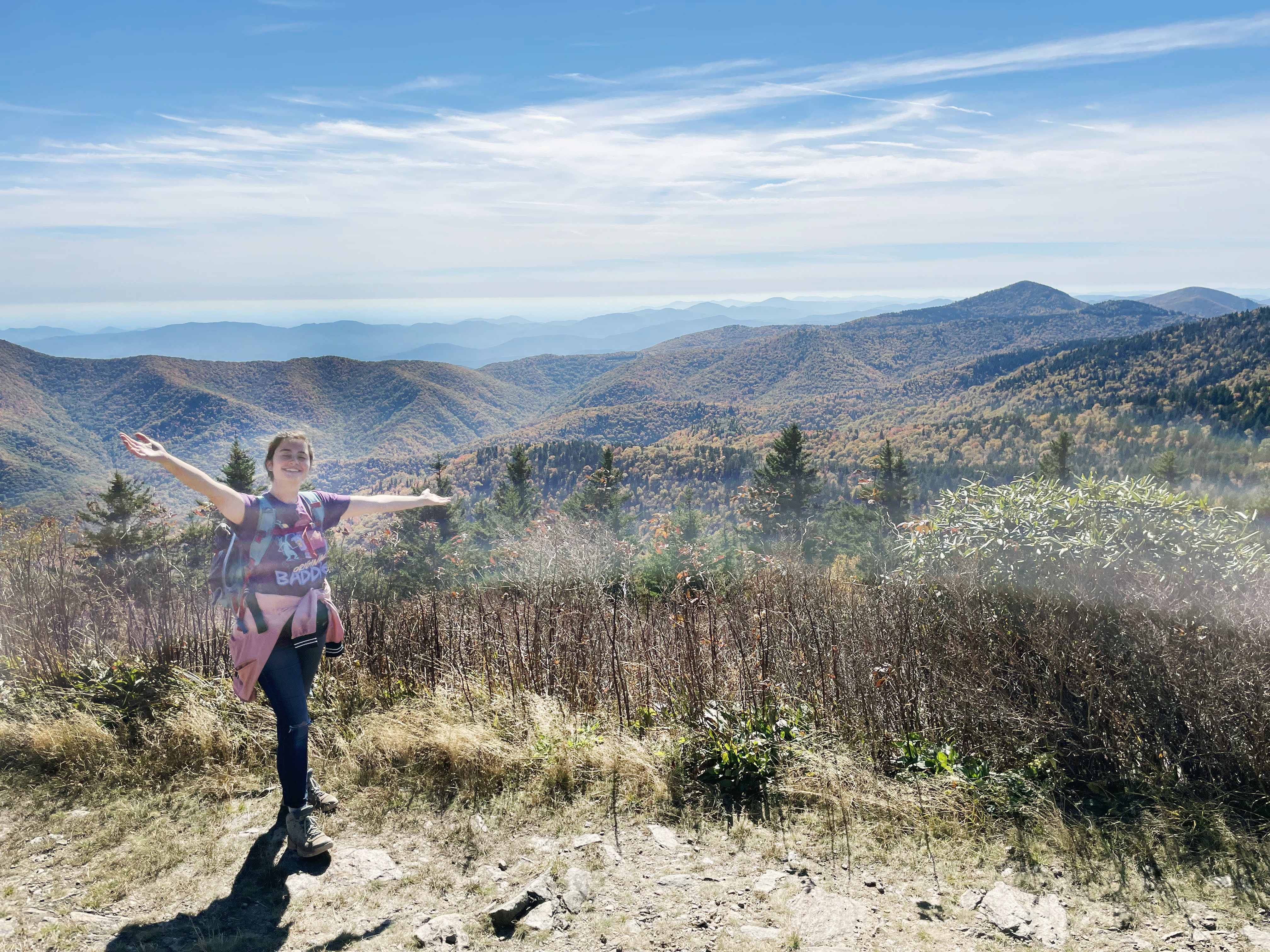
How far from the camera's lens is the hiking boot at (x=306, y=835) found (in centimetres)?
274

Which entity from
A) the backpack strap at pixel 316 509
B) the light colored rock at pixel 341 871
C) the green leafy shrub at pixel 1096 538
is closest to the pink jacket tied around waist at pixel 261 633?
the backpack strap at pixel 316 509

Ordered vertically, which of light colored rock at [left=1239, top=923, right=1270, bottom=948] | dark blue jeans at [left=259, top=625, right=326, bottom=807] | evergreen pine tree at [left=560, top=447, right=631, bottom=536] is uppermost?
dark blue jeans at [left=259, top=625, right=326, bottom=807]

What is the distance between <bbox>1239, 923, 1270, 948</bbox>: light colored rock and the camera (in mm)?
2188

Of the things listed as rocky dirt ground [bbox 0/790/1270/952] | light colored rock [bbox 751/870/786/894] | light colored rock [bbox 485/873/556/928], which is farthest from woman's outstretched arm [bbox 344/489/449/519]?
light colored rock [bbox 751/870/786/894]

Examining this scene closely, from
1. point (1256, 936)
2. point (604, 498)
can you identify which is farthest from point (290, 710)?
point (604, 498)

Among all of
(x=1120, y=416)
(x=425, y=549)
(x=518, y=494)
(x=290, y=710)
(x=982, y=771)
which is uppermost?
(x=290, y=710)

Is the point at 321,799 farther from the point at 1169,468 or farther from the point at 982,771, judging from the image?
the point at 1169,468

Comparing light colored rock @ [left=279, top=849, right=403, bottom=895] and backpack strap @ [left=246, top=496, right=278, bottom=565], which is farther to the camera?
backpack strap @ [left=246, top=496, right=278, bottom=565]

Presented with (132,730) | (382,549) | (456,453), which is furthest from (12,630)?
(456,453)

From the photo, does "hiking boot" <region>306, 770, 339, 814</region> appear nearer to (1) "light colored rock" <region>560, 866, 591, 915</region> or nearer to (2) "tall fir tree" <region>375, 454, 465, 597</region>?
(1) "light colored rock" <region>560, 866, 591, 915</region>

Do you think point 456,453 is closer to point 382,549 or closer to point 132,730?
point 382,549

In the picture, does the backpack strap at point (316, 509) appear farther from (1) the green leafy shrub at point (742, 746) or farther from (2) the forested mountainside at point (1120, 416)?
(2) the forested mountainside at point (1120, 416)

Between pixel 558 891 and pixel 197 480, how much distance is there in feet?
6.72

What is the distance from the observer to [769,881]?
2580mm
